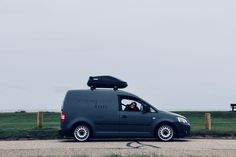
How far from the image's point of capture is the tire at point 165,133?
21859mm

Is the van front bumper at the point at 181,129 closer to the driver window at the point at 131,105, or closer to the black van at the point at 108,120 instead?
the black van at the point at 108,120

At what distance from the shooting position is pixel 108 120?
21.9 m

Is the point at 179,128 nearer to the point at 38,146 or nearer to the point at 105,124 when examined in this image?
the point at 105,124

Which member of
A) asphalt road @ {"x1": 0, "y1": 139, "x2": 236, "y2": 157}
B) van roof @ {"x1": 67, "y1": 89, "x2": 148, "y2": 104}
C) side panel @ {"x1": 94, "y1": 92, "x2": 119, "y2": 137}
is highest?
van roof @ {"x1": 67, "y1": 89, "x2": 148, "y2": 104}

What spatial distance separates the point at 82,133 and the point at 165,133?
287 cm

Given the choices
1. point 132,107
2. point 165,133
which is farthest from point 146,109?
point 165,133

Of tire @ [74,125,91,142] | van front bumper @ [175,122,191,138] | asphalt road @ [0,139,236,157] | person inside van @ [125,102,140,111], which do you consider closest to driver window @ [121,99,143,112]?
person inside van @ [125,102,140,111]

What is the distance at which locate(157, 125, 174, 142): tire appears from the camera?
21.9m

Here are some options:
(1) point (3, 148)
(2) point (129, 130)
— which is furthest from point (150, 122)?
(1) point (3, 148)

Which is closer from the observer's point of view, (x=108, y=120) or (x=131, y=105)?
(x=108, y=120)

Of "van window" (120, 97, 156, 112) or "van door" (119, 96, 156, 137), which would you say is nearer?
"van door" (119, 96, 156, 137)

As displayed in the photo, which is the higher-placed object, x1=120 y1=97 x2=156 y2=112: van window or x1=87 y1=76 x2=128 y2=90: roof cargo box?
x1=87 y1=76 x2=128 y2=90: roof cargo box

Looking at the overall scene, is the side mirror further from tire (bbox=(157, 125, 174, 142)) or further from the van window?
tire (bbox=(157, 125, 174, 142))

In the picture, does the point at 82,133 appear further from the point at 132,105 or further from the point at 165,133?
the point at 165,133
